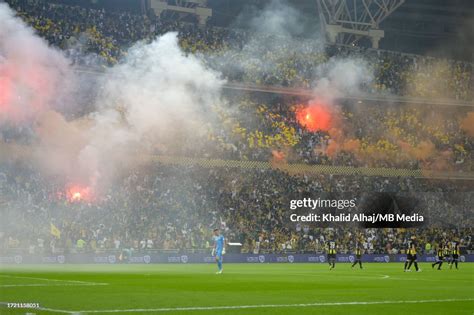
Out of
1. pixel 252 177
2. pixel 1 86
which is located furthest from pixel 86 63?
pixel 252 177

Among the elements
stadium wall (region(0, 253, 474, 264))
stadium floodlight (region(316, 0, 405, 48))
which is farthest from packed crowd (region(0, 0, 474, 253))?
stadium floodlight (region(316, 0, 405, 48))

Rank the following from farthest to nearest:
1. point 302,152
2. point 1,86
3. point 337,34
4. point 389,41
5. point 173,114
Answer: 1. point 389,41
2. point 337,34
3. point 302,152
4. point 173,114
5. point 1,86

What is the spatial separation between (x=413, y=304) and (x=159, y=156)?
27620mm

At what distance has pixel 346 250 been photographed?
149ft

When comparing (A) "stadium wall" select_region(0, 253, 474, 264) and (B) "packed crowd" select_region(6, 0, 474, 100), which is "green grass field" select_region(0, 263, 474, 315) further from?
(B) "packed crowd" select_region(6, 0, 474, 100)

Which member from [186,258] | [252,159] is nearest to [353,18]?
[252,159]

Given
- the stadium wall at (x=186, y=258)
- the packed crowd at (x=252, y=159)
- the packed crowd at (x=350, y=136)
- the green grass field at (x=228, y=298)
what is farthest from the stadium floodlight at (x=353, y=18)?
the green grass field at (x=228, y=298)

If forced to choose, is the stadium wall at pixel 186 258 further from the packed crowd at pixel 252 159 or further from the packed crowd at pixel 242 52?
the packed crowd at pixel 242 52

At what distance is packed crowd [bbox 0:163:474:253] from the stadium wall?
0.42m

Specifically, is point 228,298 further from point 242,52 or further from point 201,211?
point 242,52

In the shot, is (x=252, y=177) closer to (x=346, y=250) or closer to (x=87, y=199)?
(x=346, y=250)

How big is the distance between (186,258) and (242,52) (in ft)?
47.0

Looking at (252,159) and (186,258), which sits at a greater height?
(252,159)

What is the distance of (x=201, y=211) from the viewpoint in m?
41.0
